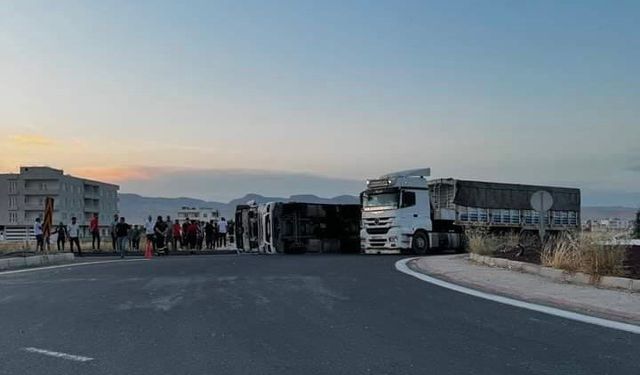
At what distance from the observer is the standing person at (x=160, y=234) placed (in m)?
32.2

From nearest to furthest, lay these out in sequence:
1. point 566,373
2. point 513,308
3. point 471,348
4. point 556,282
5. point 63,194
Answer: point 566,373 → point 471,348 → point 513,308 → point 556,282 → point 63,194

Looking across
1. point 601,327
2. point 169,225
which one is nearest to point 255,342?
point 601,327

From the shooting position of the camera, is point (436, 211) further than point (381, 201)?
Yes

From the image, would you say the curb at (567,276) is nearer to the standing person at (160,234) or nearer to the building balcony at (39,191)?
the standing person at (160,234)

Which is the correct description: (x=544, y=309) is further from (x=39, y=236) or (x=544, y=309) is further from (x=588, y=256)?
(x=39, y=236)

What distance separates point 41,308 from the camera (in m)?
11.3

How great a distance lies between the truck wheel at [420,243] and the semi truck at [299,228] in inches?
180

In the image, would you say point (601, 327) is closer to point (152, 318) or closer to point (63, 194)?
point (152, 318)

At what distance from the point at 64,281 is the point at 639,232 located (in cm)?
2705

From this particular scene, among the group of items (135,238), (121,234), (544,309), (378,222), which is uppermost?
(378,222)

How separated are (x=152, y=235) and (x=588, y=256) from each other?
71.2 ft

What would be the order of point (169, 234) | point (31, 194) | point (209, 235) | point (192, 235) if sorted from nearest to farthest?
point (169, 234), point (192, 235), point (209, 235), point (31, 194)

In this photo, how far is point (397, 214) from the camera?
30.3 meters

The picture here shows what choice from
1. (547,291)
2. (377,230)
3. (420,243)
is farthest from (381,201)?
(547,291)
